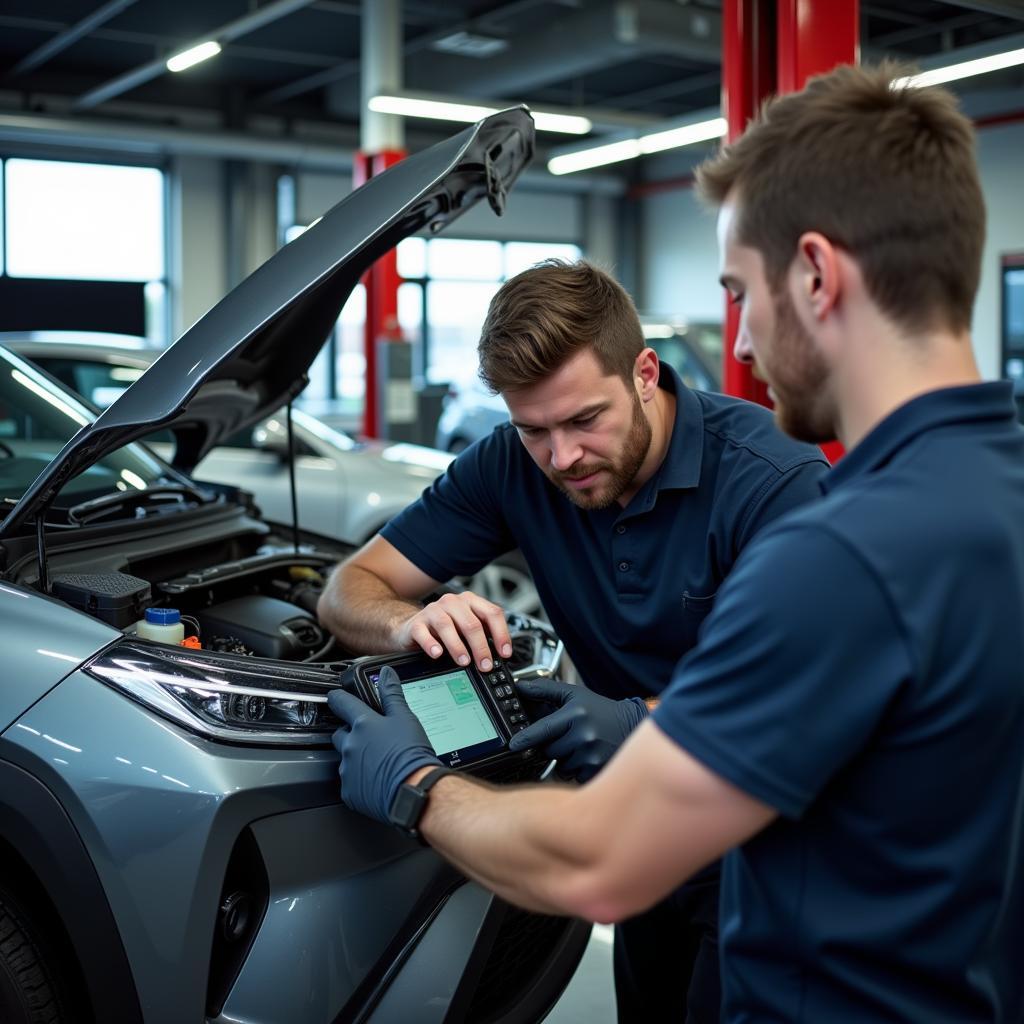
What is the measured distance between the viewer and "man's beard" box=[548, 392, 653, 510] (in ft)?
6.77

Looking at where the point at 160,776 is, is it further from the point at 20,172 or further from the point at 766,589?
the point at 20,172

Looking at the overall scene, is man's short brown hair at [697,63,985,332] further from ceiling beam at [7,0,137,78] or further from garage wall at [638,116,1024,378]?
garage wall at [638,116,1024,378]

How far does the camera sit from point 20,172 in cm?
1248

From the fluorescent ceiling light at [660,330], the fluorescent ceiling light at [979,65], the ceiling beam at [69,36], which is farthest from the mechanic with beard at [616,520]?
the ceiling beam at [69,36]

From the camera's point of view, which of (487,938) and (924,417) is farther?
(487,938)

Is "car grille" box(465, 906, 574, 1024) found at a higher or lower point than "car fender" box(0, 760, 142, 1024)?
lower

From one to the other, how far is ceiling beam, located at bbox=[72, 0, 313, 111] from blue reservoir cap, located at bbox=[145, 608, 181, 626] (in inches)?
297

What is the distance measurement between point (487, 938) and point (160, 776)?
23.7 inches

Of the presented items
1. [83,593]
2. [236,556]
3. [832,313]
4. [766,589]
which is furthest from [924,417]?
[236,556]

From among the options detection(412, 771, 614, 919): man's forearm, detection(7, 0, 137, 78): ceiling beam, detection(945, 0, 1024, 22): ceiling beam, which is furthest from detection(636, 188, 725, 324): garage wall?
detection(412, 771, 614, 919): man's forearm

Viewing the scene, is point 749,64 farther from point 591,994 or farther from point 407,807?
point 407,807

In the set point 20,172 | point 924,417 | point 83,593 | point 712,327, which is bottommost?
point 83,593

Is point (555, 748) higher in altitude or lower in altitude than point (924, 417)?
lower

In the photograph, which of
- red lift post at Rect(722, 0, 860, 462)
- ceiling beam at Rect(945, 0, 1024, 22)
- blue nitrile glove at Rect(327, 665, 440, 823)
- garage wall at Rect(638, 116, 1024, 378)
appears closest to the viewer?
blue nitrile glove at Rect(327, 665, 440, 823)
